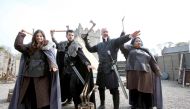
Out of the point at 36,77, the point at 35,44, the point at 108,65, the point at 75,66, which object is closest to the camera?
the point at 36,77

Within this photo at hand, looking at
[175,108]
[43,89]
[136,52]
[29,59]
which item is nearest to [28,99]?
[43,89]

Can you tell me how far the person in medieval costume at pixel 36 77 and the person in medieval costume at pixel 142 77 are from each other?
6.56 ft

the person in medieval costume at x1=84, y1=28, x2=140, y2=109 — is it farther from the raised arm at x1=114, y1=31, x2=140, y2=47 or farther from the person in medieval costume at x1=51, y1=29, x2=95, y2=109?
the person in medieval costume at x1=51, y1=29, x2=95, y2=109

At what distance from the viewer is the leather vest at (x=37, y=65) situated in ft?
15.4

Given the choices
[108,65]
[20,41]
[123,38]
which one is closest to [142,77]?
[108,65]

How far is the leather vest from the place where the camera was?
4.69 m

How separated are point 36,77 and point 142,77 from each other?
240 centimetres

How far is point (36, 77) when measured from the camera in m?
4.69

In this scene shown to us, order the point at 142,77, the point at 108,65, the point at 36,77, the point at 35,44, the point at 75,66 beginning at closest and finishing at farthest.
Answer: the point at 36,77 < the point at 35,44 < the point at 142,77 < the point at 108,65 < the point at 75,66

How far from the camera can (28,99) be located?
189 inches

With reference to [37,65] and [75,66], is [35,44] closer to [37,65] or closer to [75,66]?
[37,65]

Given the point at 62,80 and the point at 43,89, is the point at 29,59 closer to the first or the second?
the point at 43,89

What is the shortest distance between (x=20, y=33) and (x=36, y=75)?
753 mm

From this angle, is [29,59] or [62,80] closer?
[29,59]
